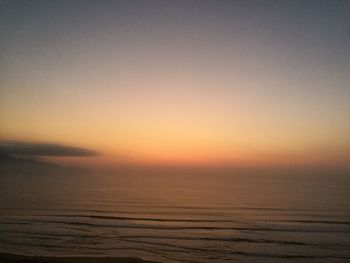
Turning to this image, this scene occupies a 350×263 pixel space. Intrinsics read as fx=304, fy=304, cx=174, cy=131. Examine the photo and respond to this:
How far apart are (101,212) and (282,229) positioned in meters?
13.6

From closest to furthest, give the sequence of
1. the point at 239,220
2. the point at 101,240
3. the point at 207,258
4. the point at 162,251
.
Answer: the point at 207,258 < the point at 162,251 < the point at 101,240 < the point at 239,220

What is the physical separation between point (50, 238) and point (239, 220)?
12721 millimetres

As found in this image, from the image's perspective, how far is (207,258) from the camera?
12273 mm

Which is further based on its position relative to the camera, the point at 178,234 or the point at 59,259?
the point at 178,234

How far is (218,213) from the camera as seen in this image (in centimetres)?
2503

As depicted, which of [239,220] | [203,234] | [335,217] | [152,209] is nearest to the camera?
[203,234]

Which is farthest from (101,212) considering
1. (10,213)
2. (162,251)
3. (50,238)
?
(162,251)

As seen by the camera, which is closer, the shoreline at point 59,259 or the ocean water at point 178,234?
the shoreline at point 59,259

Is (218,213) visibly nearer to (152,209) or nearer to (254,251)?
(152,209)

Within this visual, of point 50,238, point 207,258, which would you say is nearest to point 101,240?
point 50,238

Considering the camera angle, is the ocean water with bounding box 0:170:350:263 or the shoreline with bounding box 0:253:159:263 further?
the ocean water with bounding box 0:170:350:263

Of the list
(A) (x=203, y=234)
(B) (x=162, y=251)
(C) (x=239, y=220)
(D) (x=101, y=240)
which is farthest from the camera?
(C) (x=239, y=220)

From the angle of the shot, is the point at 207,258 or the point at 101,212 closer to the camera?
the point at 207,258

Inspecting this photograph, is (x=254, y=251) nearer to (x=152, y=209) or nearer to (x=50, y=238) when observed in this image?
(x=50, y=238)
